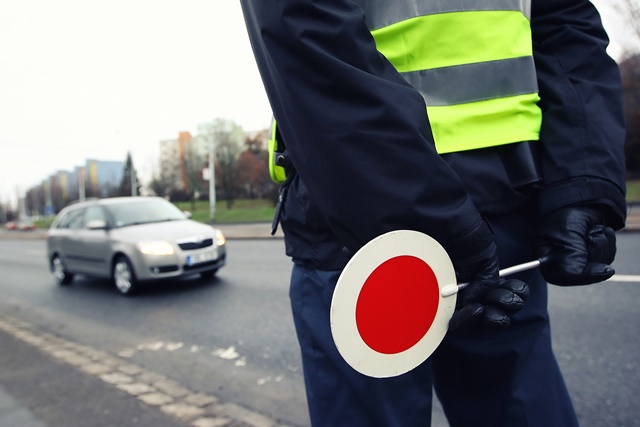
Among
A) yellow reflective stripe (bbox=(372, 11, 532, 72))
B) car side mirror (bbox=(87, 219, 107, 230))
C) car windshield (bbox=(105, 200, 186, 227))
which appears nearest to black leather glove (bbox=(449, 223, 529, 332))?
yellow reflective stripe (bbox=(372, 11, 532, 72))

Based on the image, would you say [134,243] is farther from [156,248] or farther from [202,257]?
[202,257]

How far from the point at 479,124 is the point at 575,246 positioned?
1.09 ft

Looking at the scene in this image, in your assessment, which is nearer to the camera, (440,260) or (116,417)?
(440,260)

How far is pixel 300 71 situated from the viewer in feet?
2.72

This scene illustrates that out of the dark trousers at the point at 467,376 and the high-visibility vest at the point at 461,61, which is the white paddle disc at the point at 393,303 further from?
the high-visibility vest at the point at 461,61

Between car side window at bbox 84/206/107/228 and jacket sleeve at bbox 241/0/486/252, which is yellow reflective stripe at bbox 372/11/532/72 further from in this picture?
car side window at bbox 84/206/107/228

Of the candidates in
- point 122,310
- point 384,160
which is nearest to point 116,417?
point 384,160

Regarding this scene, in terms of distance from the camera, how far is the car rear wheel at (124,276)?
259 inches

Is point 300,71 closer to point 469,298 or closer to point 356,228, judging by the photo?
point 356,228

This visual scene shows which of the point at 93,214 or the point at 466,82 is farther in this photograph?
the point at 93,214

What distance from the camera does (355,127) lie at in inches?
32.0

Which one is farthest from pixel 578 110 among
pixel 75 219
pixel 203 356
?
pixel 75 219

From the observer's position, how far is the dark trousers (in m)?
0.99

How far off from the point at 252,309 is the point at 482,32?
15.0 feet
